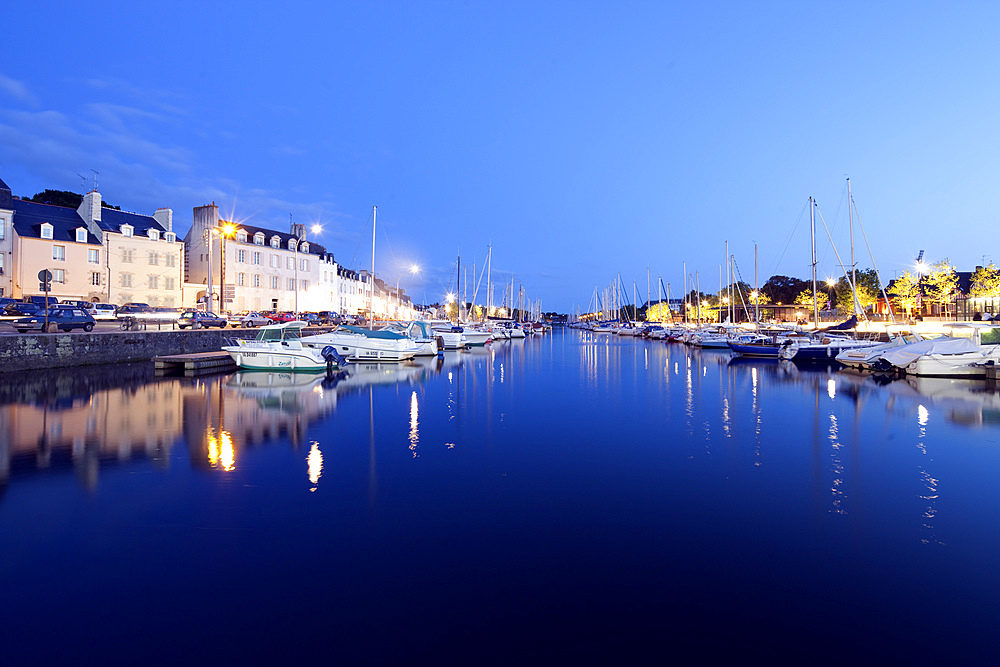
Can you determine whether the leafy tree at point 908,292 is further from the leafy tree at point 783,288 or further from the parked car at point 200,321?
the parked car at point 200,321

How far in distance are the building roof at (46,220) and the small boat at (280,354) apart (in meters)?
33.5

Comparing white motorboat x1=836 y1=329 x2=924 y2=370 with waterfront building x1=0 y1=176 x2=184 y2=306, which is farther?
waterfront building x1=0 y1=176 x2=184 y2=306

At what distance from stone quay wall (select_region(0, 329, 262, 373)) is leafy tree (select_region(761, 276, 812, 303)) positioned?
385ft

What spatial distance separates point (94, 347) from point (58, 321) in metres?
5.12

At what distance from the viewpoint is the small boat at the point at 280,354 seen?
24.9 metres

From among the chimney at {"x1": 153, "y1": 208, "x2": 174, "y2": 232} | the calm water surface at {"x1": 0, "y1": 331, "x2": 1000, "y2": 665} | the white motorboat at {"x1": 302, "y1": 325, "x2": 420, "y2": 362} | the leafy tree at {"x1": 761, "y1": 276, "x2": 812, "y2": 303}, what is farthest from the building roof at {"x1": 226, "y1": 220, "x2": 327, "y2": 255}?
the leafy tree at {"x1": 761, "y1": 276, "x2": 812, "y2": 303}

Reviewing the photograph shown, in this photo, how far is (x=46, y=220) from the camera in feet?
157

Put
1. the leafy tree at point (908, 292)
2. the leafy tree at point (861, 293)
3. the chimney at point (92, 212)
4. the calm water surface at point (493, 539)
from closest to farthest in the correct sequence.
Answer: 1. the calm water surface at point (493, 539)
2. the chimney at point (92, 212)
3. the leafy tree at point (908, 292)
4. the leafy tree at point (861, 293)

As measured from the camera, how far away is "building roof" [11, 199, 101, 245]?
45.6m

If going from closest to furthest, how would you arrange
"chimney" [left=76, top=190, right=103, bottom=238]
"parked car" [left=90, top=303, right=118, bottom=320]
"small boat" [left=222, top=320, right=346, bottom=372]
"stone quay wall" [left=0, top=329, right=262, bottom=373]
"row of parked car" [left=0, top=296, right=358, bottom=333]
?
"stone quay wall" [left=0, top=329, right=262, bottom=373] → "small boat" [left=222, top=320, right=346, bottom=372] → "row of parked car" [left=0, top=296, right=358, bottom=333] → "parked car" [left=90, top=303, right=118, bottom=320] → "chimney" [left=76, top=190, right=103, bottom=238]

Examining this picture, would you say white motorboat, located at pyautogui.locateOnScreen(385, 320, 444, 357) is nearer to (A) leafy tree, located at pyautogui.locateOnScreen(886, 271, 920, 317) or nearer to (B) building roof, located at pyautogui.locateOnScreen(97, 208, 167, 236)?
(B) building roof, located at pyautogui.locateOnScreen(97, 208, 167, 236)

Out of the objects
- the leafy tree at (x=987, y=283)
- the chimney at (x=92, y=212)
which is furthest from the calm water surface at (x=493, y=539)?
the leafy tree at (x=987, y=283)

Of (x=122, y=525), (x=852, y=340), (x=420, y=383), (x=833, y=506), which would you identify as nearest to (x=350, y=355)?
(x=420, y=383)

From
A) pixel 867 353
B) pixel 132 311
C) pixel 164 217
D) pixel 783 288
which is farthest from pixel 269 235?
pixel 783 288
